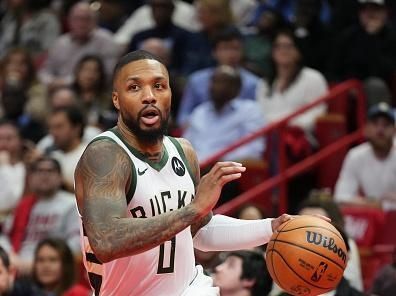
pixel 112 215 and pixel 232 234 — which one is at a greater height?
pixel 112 215

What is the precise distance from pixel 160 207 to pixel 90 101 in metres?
7.16

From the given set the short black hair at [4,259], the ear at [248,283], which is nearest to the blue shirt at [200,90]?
the short black hair at [4,259]

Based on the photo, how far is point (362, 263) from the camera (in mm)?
10320

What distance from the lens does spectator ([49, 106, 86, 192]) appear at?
11438 mm

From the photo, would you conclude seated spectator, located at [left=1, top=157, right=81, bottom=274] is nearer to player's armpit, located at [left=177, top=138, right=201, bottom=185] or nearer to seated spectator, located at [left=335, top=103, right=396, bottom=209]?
seated spectator, located at [left=335, top=103, right=396, bottom=209]

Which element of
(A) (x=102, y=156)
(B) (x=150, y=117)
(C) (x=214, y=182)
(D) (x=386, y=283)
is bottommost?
(D) (x=386, y=283)

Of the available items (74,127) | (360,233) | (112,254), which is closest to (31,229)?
(74,127)

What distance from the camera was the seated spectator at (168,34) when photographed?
13.2 m

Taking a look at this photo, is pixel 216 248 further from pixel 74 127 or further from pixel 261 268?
pixel 74 127

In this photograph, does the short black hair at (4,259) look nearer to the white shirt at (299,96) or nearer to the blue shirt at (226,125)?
the blue shirt at (226,125)

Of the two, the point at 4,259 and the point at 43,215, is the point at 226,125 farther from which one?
the point at 4,259

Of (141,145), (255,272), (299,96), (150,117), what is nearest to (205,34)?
(299,96)

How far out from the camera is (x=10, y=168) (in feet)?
38.7

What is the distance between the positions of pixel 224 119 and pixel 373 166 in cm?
156
